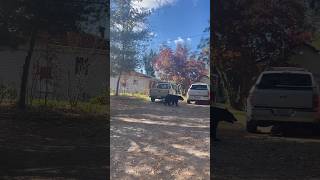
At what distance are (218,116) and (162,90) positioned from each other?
0.85 meters

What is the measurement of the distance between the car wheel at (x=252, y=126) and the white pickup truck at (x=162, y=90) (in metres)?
1.03

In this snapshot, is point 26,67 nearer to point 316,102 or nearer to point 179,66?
point 179,66

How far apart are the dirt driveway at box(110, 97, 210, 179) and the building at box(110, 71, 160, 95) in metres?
0.14

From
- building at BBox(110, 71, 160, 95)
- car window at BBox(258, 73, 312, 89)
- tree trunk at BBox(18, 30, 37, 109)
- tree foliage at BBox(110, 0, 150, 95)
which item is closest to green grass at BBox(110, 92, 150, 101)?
building at BBox(110, 71, 160, 95)

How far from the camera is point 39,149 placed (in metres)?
7.70

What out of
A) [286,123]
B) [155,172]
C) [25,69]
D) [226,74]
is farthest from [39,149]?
[286,123]

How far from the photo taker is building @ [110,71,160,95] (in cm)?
747

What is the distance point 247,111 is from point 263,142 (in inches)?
18.7

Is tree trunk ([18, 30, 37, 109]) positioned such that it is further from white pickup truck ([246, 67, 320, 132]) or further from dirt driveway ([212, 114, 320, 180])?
white pickup truck ([246, 67, 320, 132])

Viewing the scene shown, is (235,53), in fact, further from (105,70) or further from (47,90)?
(47,90)

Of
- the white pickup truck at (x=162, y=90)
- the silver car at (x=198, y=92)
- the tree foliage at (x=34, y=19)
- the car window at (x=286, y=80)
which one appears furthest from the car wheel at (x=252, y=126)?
the tree foliage at (x=34, y=19)

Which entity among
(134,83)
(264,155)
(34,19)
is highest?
(34,19)

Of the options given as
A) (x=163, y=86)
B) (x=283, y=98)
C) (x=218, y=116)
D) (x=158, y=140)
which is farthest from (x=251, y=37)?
(x=158, y=140)

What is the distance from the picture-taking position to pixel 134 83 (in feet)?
24.8
